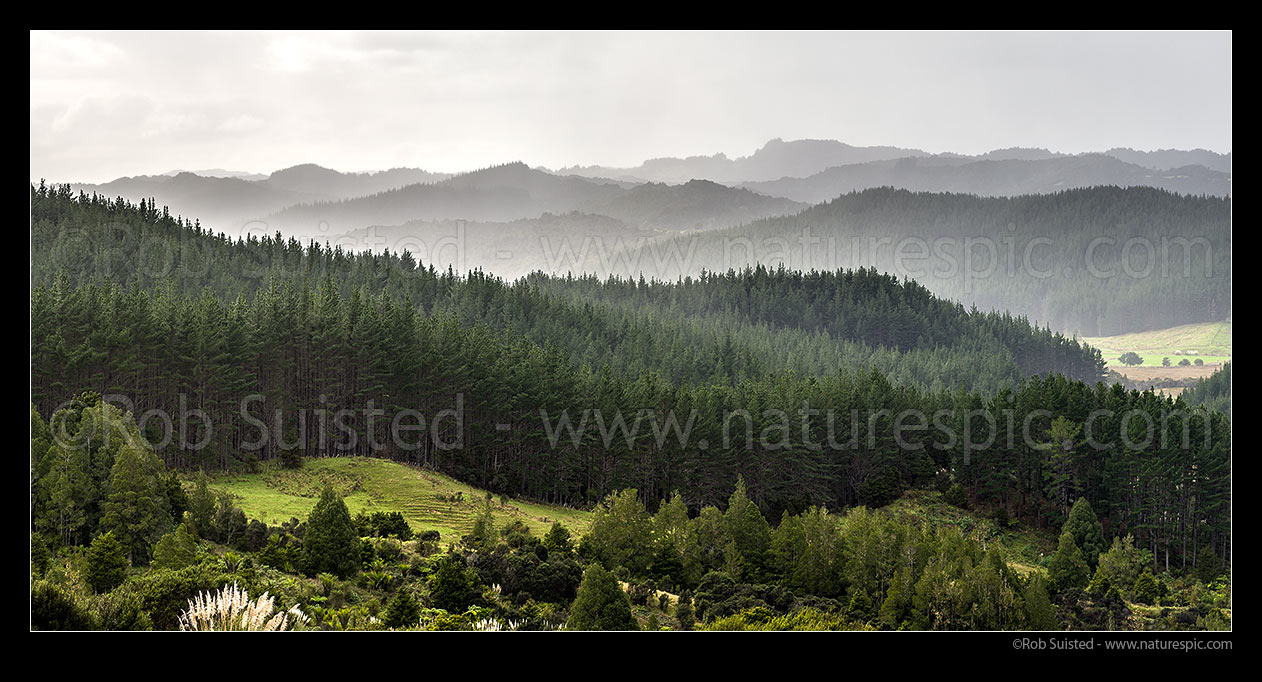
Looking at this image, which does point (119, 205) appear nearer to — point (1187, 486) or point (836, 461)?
point (836, 461)

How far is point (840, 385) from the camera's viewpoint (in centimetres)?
7544

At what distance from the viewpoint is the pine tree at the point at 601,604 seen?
70.4ft

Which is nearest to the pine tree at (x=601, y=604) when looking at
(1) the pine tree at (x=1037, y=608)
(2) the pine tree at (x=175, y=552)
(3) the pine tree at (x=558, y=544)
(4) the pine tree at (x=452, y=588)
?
(4) the pine tree at (x=452, y=588)

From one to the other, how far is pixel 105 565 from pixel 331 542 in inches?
241

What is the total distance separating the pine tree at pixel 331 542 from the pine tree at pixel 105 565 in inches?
215

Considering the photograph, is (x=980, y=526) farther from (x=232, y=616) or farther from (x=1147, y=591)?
(x=232, y=616)

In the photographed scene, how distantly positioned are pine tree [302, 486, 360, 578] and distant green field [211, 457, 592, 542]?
1204 cm

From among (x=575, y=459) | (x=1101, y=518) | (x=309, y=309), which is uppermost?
(x=309, y=309)

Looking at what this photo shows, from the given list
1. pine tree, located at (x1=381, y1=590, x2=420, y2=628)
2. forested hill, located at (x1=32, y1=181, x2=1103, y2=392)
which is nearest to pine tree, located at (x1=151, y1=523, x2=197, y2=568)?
pine tree, located at (x1=381, y1=590, x2=420, y2=628)

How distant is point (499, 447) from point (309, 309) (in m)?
16.7

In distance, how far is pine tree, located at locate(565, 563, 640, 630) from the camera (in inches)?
845

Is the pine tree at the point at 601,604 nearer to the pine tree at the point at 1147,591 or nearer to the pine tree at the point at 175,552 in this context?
the pine tree at the point at 175,552
